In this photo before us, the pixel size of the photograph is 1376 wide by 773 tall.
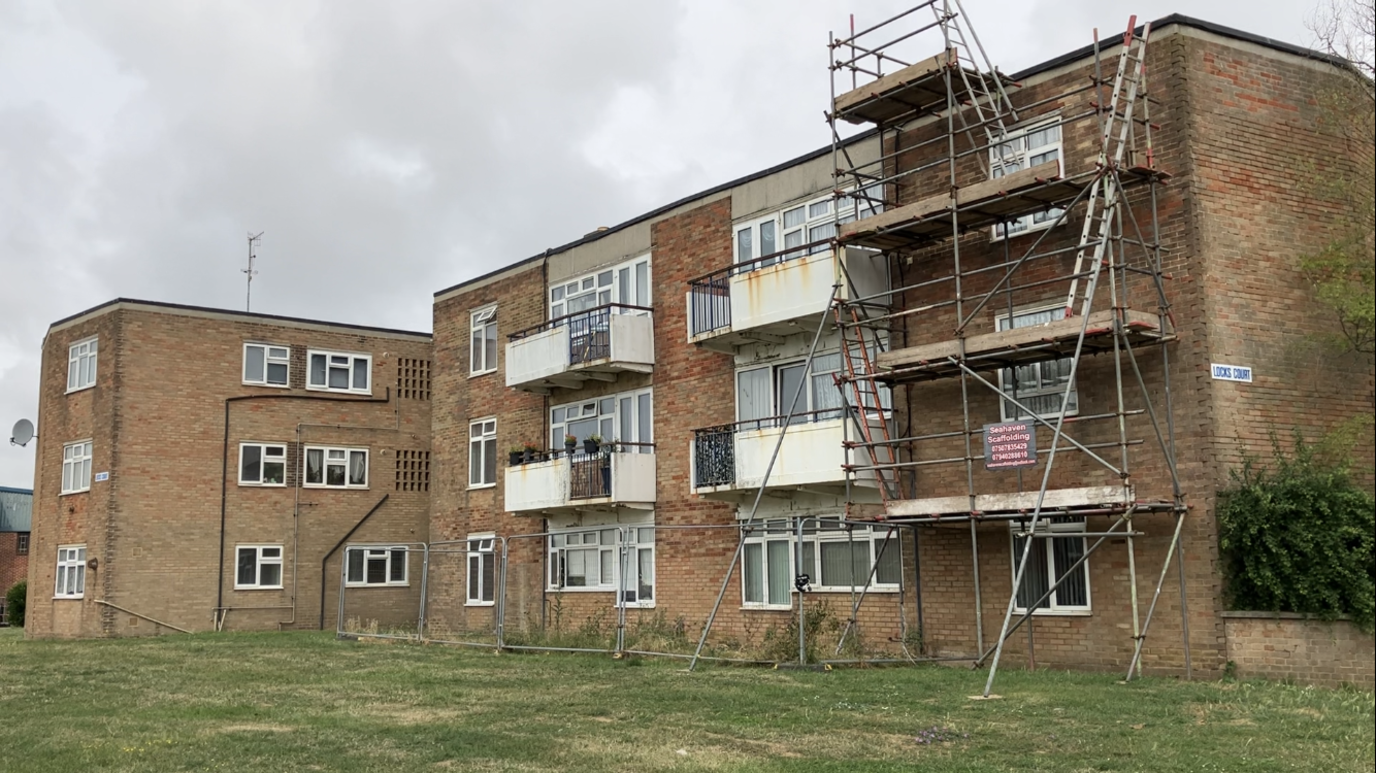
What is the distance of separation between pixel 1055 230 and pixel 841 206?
458cm

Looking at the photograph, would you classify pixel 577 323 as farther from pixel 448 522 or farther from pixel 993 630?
→ pixel 993 630

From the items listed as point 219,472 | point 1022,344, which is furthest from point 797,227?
point 219,472

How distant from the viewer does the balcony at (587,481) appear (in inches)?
998

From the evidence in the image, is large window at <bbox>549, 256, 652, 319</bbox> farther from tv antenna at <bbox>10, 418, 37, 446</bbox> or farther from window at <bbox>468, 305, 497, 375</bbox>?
tv antenna at <bbox>10, 418, 37, 446</bbox>

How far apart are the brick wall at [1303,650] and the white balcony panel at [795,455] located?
6398 mm

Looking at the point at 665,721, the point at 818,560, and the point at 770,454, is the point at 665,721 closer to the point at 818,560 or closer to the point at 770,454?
the point at 770,454

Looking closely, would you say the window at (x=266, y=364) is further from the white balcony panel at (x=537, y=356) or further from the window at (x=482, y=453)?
the white balcony panel at (x=537, y=356)

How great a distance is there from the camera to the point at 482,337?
31609 millimetres

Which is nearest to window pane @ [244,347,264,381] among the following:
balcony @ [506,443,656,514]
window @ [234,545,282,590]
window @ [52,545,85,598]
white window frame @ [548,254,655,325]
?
window @ [234,545,282,590]

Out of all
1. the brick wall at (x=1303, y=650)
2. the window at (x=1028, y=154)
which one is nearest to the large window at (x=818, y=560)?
the window at (x=1028, y=154)

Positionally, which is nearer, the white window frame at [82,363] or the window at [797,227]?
the window at [797,227]

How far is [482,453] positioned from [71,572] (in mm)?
12350

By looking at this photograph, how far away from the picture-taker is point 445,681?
690 inches

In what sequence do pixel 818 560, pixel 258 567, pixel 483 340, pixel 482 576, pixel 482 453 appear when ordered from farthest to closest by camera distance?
pixel 258 567 < pixel 483 340 < pixel 482 453 < pixel 482 576 < pixel 818 560
